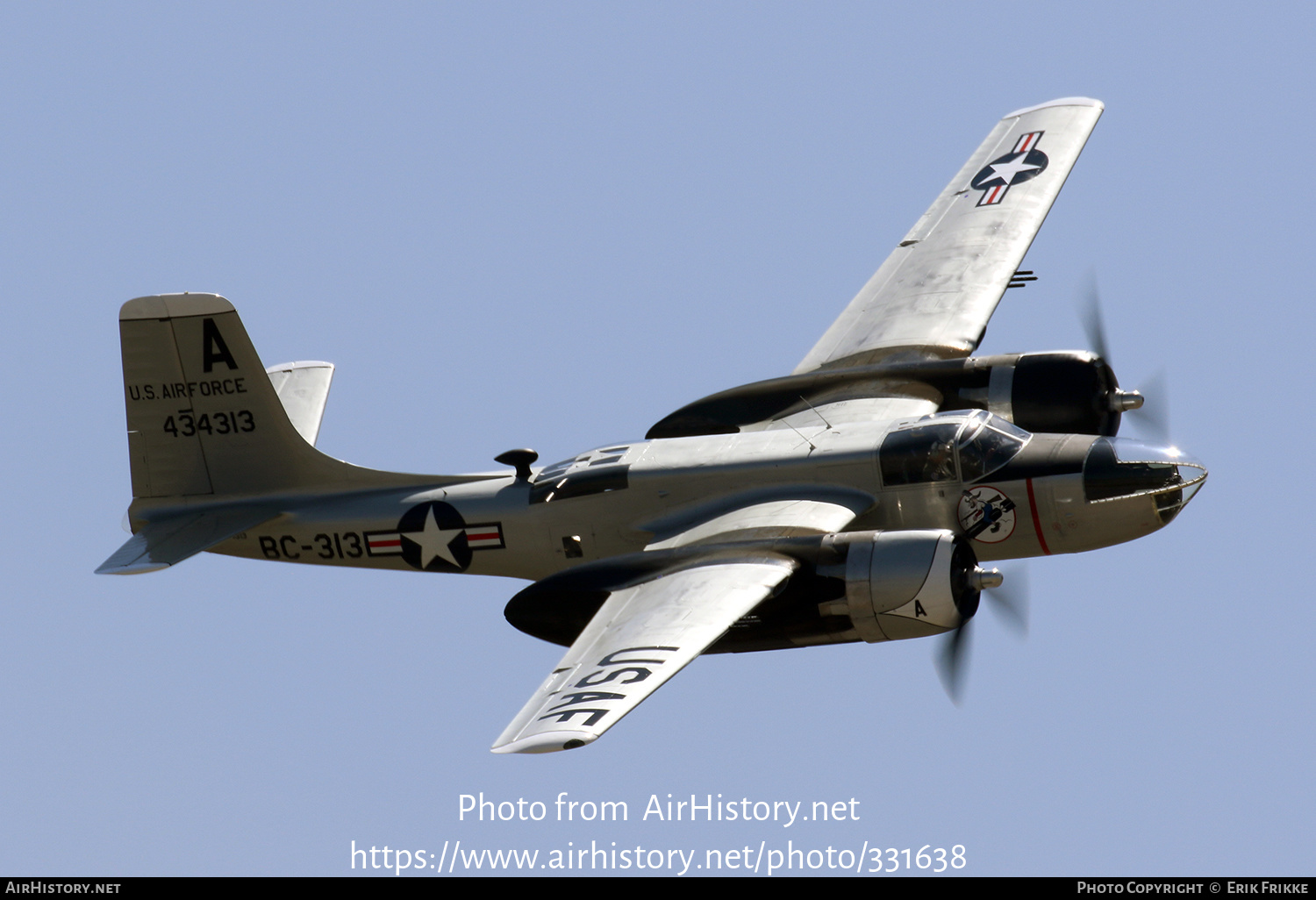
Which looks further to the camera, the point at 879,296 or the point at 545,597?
the point at 879,296

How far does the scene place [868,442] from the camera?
2681cm

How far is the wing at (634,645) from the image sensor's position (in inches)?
813

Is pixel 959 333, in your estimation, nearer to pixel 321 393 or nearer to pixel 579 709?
pixel 321 393

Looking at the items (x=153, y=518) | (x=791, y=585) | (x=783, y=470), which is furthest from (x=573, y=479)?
(x=153, y=518)

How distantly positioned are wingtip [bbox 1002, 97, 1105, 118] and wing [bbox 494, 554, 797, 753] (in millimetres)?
16591

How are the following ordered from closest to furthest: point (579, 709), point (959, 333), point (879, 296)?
point (579, 709)
point (959, 333)
point (879, 296)

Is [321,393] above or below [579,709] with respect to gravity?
above

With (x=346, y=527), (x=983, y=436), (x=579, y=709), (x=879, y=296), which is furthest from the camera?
(x=879, y=296)

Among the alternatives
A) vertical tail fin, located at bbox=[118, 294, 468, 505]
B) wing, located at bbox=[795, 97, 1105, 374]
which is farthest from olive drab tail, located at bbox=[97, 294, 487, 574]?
wing, located at bbox=[795, 97, 1105, 374]

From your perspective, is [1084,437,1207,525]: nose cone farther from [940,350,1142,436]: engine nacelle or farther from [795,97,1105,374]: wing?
[795,97,1105,374]: wing

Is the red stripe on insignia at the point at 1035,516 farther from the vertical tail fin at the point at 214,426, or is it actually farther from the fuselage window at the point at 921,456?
the vertical tail fin at the point at 214,426

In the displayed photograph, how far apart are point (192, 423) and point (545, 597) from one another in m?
7.46

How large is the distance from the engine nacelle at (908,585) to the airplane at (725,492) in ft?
0.09

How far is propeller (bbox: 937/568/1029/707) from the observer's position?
24562mm
